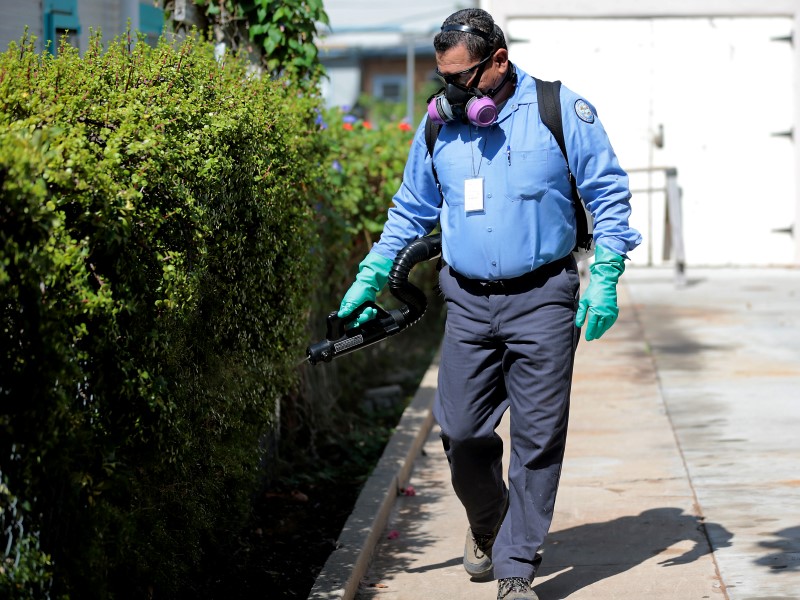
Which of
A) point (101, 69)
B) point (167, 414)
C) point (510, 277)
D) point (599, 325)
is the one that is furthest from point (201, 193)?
point (599, 325)

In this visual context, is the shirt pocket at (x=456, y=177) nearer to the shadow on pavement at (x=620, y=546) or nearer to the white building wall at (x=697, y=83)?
the shadow on pavement at (x=620, y=546)

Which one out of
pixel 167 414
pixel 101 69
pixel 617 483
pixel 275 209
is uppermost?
pixel 101 69

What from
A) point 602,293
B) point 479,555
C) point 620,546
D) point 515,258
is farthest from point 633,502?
point 515,258

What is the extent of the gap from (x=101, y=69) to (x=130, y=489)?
1387 mm

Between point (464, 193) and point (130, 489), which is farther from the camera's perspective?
point (464, 193)

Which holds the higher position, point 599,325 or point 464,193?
point 464,193

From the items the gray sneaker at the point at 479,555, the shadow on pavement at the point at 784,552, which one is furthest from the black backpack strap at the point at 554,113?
the shadow on pavement at the point at 784,552

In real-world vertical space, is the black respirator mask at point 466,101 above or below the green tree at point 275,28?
below

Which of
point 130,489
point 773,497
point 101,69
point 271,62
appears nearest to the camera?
point 130,489

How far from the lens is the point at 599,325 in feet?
14.0

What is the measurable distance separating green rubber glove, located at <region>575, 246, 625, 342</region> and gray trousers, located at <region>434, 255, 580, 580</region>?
96 mm

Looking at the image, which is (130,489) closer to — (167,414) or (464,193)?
(167,414)

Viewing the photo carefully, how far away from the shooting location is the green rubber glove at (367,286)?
4.47 metres

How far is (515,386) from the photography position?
435 centimetres
